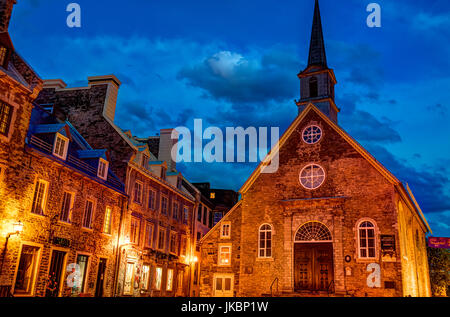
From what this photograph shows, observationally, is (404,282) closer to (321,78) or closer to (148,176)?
(321,78)

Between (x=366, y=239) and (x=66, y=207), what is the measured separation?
57.1 feet

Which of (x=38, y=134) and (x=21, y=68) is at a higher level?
(x=21, y=68)

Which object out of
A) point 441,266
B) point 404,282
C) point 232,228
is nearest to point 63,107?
point 232,228

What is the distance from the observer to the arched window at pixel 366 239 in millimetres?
23639

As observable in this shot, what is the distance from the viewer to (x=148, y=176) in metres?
29.9

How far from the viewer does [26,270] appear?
734 inches

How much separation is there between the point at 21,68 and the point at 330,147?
19.0 meters

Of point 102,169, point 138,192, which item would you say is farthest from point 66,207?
point 138,192

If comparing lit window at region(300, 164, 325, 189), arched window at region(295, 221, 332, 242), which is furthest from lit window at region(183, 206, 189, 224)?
lit window at region(300, 164, 325, 189)

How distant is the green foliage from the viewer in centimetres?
4210

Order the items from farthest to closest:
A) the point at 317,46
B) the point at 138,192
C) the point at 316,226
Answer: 1. the point at 317,46
2. the point at 138,192
3. the point at 316,226

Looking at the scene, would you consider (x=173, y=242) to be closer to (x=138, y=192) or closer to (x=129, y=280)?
(x=138, y=192)

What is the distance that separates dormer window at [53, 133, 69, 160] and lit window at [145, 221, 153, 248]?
387 inches

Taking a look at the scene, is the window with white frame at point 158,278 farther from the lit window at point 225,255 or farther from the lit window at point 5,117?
the lit window at point 5,117
